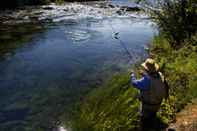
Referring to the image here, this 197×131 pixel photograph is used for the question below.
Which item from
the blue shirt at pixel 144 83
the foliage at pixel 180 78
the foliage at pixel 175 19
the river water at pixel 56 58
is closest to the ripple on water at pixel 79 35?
the river water at pixel 56 58

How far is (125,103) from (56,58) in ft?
34.4

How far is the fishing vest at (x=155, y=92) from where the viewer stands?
27.9 ft

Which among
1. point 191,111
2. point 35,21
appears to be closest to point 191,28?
point 191,111

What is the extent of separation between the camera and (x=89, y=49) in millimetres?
22172

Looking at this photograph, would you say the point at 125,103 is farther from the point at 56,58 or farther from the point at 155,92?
the point at 56,58

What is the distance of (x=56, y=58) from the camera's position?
65.9ft

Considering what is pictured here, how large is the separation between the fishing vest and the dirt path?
2.52 feet

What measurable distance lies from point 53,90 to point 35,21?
17.9 m

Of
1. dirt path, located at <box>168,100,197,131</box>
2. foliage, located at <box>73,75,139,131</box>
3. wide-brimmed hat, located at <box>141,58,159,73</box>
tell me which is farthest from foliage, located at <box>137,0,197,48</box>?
wide-brimmed hat, located at <box>141,58,159,73</box>

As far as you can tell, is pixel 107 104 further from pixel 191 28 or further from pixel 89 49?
pixel 89 49

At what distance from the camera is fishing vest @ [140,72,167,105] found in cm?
849

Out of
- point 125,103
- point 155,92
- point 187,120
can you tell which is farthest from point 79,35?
point 155,92

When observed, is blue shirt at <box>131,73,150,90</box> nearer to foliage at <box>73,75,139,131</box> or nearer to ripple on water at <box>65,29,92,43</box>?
foliage at <box>73,75,139,131</box>

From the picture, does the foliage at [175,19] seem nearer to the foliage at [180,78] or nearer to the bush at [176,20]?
the bush at [176,20]
